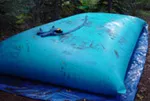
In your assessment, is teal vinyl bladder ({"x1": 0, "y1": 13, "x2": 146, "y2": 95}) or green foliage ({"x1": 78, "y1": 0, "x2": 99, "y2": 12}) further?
green foliage ({"x1": 78, "y1": 0, "x2": 99, "y2": 12})

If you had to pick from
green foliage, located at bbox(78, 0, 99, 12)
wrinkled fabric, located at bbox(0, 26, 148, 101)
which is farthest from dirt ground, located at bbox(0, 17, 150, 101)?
green foliage, located at bbox(78, 0, 99, 12)

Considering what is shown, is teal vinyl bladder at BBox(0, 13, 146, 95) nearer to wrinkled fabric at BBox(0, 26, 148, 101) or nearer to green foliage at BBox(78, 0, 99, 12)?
wrinkled fabric at BBox(0, 26, 148, 101)

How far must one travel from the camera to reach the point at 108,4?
566 centimetres

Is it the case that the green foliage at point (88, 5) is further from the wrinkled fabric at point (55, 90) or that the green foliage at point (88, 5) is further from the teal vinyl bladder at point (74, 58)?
the wrinkled fabric at point (55, 90)

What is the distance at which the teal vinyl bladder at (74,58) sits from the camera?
2311 millimetres

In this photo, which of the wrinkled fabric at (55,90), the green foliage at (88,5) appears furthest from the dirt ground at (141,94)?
the green foliage at (88,5)

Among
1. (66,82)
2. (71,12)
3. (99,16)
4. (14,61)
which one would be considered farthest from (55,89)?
(71,12)

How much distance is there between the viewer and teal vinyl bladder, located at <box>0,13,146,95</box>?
2311 mm

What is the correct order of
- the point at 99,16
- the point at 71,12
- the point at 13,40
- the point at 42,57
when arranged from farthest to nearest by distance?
the point at 71,12 → the point at 99,16 → the point at 13,40 → the point at 42,57

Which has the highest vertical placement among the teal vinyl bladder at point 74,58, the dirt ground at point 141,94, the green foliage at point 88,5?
the green foliage at point 88,5

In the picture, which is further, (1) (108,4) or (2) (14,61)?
(1) (108,4)

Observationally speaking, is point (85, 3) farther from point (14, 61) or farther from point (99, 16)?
point (14, 61)

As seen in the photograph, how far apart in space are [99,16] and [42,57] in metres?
1.58

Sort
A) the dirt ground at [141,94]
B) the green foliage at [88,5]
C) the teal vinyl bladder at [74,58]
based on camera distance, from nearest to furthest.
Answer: the teal vinyl bladder at [74,58] < the dirt ground at [141,94] < the green foliage at [88,5]
